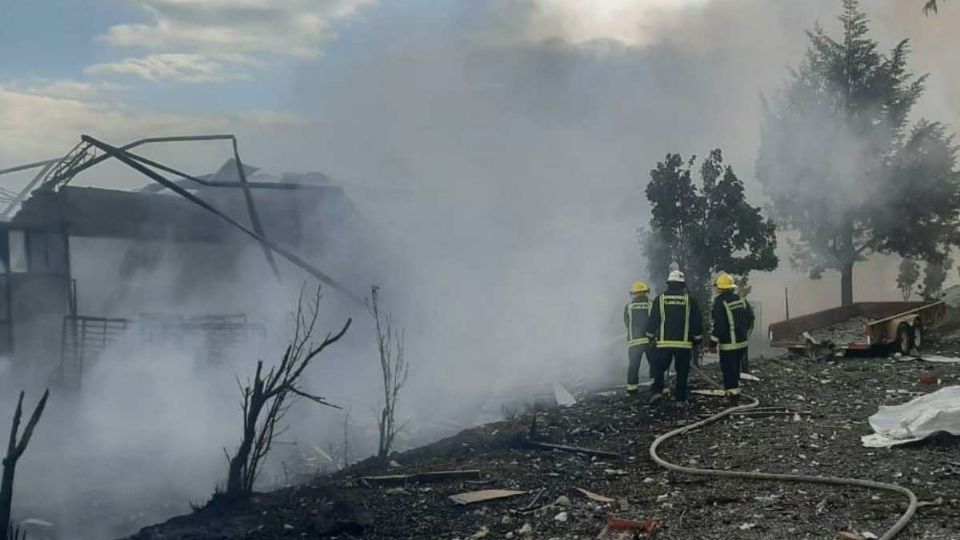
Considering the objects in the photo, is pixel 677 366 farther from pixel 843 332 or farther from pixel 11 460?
pixel 843 332

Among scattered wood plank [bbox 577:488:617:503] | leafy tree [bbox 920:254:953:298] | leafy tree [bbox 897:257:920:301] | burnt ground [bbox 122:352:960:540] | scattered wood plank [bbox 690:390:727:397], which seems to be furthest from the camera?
leafy tree [bbox 897:257:920:301]

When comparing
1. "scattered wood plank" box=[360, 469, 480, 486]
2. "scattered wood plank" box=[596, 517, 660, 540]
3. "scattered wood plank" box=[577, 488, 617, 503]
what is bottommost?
"scattered wood plank" box=[360, 469, 480, 486]

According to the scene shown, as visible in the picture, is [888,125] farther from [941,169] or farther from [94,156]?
[94,156]

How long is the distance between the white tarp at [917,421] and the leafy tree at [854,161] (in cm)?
1457

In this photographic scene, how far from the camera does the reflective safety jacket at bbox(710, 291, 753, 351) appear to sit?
9.23 meters

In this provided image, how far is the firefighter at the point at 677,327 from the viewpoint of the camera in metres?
9.20

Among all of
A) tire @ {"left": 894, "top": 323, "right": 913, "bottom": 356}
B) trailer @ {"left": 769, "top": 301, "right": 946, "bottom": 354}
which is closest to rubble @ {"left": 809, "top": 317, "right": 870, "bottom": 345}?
trailer @ {"left": 769, "top": 301, "right": 946, "bottom": 354}

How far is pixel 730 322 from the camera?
30.3 ft

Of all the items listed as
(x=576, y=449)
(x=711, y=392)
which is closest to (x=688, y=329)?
(x=711, y=392)

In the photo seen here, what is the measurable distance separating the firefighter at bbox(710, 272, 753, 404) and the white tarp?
2132 millimetres

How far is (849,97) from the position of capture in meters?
20.8

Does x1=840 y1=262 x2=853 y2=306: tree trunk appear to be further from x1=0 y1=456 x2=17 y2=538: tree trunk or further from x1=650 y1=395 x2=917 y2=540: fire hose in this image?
x1=0 y1=456 x2=17 y2=538: tree trunk

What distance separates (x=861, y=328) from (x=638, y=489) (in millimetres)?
10237

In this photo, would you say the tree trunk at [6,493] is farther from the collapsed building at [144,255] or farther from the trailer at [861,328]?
the trailer at [861,328]
